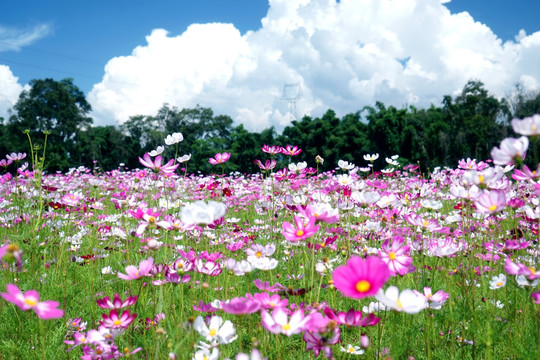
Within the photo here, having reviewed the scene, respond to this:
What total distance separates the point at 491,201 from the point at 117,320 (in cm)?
115

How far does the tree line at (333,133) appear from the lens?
A: 84.0ft

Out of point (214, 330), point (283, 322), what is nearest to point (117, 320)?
point (214, 330)

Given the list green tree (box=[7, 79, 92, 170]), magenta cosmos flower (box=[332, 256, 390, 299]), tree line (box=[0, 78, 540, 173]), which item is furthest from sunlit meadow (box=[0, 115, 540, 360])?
green tree (box=[7, 79, 92, 170])

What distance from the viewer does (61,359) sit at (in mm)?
1484

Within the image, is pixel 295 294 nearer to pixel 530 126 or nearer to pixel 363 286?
pixel 363 286

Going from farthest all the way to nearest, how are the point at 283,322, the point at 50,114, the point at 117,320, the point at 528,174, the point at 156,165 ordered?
the point at 50,114
the point at 156,165
the point at 117,320
the point at 528,174
the point at 283,322

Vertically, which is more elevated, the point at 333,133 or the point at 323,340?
the point at 333,133

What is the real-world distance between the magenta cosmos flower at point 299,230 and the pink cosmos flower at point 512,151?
494 millimetres

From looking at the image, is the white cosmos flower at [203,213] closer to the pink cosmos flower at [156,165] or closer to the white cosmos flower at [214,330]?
the white cosmos flower at [214,330]

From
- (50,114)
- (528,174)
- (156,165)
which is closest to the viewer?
(528,174)

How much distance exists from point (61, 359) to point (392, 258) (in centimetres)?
136

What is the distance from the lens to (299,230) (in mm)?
1054

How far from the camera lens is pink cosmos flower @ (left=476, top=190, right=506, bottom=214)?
3.29 feet

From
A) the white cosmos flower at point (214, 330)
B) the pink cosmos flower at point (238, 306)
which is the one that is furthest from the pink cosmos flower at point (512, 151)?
the white cosmos flower at point (214, 330)
